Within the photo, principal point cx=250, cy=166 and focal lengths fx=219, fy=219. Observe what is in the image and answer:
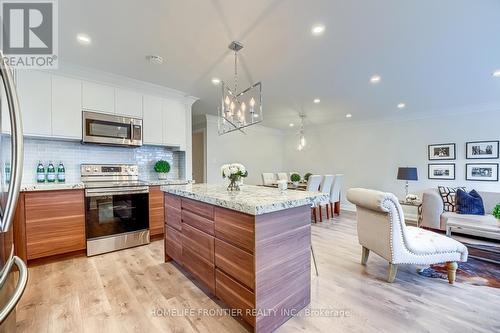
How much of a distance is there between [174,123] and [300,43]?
2.50 metres

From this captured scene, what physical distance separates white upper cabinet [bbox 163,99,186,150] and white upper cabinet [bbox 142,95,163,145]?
0.09m

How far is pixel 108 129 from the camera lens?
10.4 feet

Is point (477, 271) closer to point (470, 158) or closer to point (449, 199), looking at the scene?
point (449, 199)

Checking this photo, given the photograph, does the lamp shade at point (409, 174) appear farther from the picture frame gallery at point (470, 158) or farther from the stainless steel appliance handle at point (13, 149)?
the stainless steel appliance handle at point (13, 149)

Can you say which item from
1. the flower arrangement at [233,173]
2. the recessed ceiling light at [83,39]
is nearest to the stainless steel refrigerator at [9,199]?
the flower arrangement at [233,173]

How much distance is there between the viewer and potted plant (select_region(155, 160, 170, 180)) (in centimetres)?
380

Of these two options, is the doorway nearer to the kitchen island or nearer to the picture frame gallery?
the kitchen island

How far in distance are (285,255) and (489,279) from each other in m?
2.35

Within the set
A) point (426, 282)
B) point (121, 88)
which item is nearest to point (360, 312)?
point (426, 282)

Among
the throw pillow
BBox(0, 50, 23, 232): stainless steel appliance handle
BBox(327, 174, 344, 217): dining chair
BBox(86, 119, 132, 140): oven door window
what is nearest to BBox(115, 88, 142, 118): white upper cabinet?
BBox(86, 119, 132, 140): oven door window

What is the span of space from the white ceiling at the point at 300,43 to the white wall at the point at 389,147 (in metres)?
0.88

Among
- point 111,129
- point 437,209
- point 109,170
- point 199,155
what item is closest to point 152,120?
point 111,129

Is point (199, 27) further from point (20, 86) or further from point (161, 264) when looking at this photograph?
point (161, 264)

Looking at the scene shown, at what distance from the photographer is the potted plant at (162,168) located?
12.5ft
